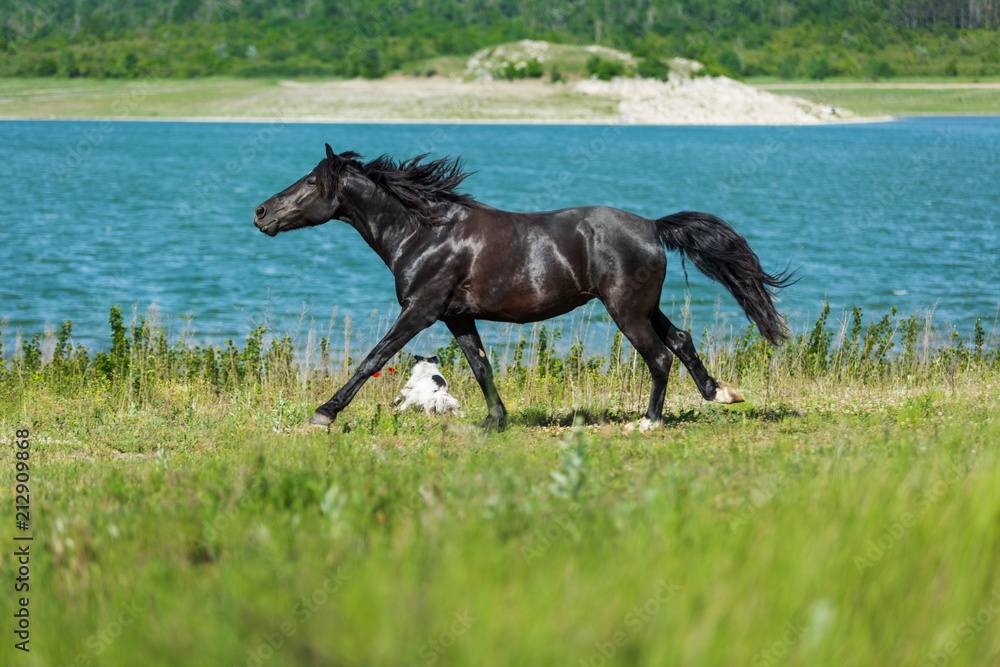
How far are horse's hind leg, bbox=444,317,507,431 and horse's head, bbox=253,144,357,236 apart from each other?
1.50 metres

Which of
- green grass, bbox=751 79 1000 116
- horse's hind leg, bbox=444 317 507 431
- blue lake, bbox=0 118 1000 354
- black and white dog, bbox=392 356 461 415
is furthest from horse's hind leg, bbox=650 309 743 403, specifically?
green grass, bbox=751 79 1000 116

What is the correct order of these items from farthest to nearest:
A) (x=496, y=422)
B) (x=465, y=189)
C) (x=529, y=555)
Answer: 1. (x=465, y=189)
2. (x=496, y=422)
3. (x=529, y=555)

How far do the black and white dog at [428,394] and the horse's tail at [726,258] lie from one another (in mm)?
2801

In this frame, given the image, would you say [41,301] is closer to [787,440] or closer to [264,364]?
[264,364]

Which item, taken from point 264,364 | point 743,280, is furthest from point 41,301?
point 743,280

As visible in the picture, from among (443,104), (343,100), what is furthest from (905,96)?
(343,100)

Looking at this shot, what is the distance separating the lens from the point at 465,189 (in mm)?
57375

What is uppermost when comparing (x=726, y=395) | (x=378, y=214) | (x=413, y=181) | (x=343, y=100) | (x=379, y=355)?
(x=413, y=181)

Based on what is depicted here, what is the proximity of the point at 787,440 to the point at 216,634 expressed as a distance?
19.4 ft

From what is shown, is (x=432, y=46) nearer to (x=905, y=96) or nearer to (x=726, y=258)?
(x=905, y=96)

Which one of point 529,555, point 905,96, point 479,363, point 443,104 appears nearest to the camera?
point 529,555

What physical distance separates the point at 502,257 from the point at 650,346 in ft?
4.92

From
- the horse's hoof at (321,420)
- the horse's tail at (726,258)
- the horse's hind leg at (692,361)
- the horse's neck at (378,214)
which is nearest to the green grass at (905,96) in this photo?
the horse's tail at (726,258)

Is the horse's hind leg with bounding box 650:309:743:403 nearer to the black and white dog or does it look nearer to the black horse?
the black horse
